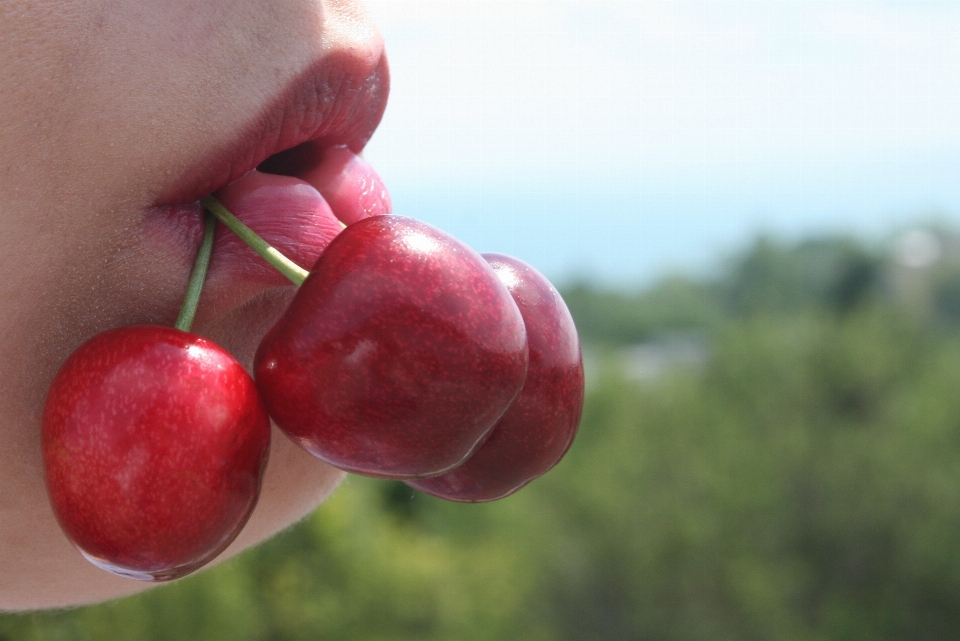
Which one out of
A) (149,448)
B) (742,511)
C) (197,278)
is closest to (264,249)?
(197,278)

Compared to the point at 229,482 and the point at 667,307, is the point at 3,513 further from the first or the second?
the point at 667,307

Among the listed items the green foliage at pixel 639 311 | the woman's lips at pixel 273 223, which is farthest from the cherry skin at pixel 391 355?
the green foliage at pixel 639 311

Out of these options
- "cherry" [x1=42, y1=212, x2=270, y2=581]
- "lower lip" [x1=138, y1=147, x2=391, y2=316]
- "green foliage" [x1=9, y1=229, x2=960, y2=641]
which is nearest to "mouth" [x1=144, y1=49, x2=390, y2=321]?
"lower lip" [x1=138, y1=147, x2=391, y2=316]

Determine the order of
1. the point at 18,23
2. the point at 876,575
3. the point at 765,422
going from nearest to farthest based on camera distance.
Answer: the point at 18,23
the point at 876,575
the point at 765,422

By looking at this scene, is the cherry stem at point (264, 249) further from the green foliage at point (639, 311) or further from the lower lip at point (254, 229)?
the green foliage at point (639, 311)

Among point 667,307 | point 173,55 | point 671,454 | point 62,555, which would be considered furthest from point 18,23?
point 667,307

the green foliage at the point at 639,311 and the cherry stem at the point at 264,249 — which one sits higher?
the cherry stem at the point at 264,249
